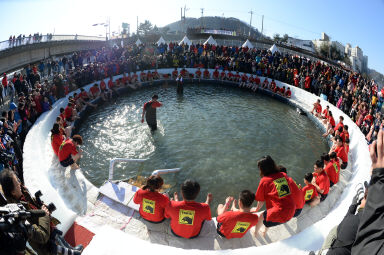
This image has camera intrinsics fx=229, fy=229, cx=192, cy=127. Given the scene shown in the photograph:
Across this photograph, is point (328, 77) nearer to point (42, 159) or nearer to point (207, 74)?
point (207, 74)

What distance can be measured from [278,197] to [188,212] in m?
1.71

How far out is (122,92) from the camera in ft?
57.3

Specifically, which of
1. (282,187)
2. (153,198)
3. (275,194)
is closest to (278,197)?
(275,194)

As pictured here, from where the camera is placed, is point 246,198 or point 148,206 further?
point 148,206

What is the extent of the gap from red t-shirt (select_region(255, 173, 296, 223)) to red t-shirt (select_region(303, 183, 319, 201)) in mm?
1446

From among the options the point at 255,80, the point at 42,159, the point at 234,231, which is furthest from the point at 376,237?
the point at 255,80

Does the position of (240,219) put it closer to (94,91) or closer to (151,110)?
(151,110)

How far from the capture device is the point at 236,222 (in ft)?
13.8

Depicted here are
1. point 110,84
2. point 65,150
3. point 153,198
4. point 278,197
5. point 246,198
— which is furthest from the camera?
point 110,84

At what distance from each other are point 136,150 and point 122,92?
9.48 metres

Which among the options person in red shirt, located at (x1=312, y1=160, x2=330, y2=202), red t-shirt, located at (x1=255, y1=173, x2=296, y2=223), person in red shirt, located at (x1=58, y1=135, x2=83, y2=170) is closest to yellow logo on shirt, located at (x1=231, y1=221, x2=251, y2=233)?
red t-shirt, located at (x1=255, y1=173, x2=296, y2=223)

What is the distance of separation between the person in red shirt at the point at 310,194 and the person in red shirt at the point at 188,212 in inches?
108

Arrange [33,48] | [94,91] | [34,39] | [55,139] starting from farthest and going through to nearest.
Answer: [34,39]
[33,48]
[94,91]
[55,139]

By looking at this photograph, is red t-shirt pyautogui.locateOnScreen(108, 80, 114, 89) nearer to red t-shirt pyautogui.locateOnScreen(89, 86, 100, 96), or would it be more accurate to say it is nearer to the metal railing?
red t-shirt pyautogui.locateOnScreen(89, 86, 100, 96)
